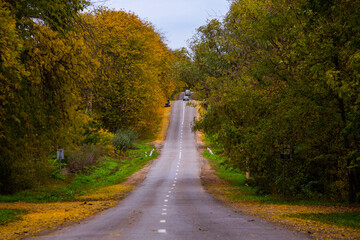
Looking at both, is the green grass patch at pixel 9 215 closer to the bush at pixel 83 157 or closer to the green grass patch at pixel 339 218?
the green grass patch at pixel 339 218

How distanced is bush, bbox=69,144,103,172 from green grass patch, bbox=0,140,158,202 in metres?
0.59

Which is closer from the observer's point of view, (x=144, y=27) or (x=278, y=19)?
(x=278, y=19)

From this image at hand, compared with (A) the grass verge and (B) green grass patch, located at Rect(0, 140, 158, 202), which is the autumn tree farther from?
(A) the grass verge

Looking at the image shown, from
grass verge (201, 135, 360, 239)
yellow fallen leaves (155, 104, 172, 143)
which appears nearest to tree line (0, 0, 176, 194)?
grass verge (201, 135, 360, 239)

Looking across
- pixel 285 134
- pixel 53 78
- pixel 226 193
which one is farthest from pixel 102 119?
pixel 53 78

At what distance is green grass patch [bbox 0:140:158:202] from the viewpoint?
89.2 ft

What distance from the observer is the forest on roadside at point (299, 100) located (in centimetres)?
1664

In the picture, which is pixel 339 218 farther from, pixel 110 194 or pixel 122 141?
pixel 122 141

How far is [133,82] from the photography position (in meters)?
57.0

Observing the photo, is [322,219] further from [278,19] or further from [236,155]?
[236,155]

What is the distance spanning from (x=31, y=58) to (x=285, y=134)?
12.7 m

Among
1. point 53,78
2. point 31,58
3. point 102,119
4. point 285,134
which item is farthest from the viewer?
point 102,119

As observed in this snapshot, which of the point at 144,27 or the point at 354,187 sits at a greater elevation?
the point at 144,27

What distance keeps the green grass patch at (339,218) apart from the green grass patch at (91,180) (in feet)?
47.9
